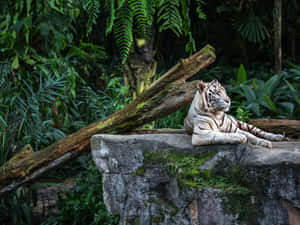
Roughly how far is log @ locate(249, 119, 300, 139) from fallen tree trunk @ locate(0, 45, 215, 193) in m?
0.73

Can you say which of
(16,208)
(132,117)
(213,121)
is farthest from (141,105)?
(16,208)

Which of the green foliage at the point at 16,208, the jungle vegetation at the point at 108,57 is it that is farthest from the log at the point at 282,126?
the green foliage at the point at 16,208

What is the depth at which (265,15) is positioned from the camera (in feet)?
20.8

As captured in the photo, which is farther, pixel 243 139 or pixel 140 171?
pixel 140 171

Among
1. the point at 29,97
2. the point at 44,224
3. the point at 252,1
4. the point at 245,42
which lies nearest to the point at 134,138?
the point at 29,97

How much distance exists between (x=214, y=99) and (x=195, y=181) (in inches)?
24.4

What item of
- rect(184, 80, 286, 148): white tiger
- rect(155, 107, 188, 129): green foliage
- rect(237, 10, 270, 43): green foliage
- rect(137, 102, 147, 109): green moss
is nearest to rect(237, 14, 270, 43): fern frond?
rect(237, 10, 270, 43): green foliage

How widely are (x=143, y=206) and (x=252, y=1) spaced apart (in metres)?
4.97

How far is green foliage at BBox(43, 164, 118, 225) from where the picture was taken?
3209mm

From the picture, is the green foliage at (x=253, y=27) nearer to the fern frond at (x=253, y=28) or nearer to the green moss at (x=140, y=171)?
the fern frond at (x=253, y=28)

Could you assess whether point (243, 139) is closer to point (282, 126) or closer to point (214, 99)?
point (214, 99)

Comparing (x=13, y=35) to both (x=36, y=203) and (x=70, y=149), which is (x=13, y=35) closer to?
(x=70, y=149)

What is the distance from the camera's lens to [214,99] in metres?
2.30

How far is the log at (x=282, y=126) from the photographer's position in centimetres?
278
